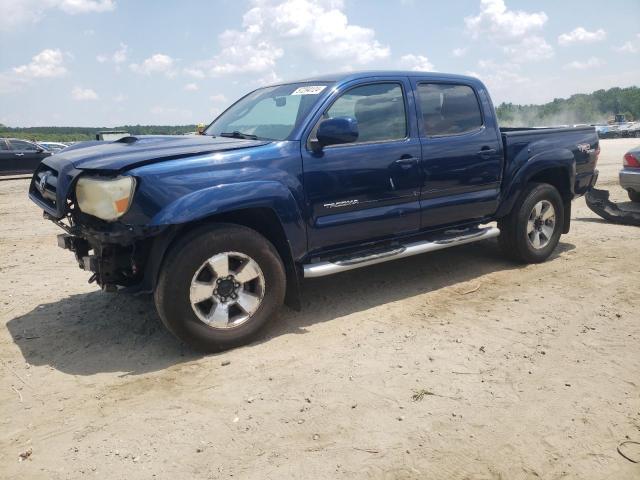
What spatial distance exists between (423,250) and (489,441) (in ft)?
7.59

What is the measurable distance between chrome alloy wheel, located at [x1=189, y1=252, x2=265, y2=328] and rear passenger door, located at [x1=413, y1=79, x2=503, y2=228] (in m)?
1.77

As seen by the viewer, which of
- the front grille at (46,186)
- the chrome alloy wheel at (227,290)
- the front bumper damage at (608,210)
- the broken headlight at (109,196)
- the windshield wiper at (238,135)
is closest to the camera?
the broken headlight at (109,196)

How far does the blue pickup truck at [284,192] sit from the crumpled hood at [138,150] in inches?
0.6

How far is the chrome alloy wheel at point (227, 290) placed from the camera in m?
3.68

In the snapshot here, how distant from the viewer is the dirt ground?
2600 millimetres

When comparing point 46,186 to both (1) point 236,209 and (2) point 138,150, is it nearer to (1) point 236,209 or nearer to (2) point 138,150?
(2) point 138,150

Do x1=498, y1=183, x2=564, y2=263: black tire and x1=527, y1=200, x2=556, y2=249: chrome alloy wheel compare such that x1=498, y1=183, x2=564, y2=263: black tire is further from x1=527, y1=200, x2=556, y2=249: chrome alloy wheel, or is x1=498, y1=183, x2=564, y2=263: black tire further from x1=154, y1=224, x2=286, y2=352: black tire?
x1=154, y1=224, x2=286, y2=352: black tire

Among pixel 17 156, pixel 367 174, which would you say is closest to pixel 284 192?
pixel 367 174

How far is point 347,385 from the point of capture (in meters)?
3.29

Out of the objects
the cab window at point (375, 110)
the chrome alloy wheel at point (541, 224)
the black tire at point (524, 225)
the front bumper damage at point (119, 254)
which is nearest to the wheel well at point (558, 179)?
the black tire at point (524, 225)

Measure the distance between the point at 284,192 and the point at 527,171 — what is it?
2.93 m

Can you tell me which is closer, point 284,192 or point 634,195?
point 284,192

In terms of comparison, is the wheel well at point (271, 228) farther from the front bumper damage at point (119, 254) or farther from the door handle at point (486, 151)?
the door handle at point (486, 151)

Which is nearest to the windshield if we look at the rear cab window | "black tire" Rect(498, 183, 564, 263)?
the rear cab window
